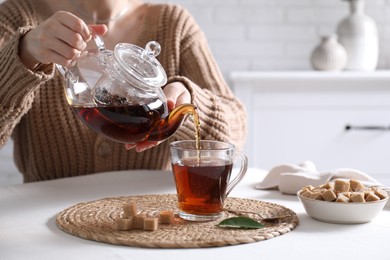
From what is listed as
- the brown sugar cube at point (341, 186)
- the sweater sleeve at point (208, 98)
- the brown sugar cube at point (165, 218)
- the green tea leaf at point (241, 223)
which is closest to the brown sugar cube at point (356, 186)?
the brown sugar cube at point (341, 186)

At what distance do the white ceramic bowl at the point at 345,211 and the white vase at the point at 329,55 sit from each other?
1.83 metres

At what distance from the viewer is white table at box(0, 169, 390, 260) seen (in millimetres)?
968

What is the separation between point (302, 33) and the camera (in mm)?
3205

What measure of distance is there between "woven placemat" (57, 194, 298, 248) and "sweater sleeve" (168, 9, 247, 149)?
294mm

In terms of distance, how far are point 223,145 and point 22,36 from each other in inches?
17.0

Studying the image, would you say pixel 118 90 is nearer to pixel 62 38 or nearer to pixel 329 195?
pixel 62 38

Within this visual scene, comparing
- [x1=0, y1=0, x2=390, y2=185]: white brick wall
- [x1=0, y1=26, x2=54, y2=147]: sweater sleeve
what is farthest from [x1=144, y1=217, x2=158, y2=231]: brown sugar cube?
[x1=0, y1=0, x2=390, y2=185]: white brick wall

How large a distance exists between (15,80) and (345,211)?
0.67 m

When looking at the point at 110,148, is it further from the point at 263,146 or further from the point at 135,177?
the point at 263,146

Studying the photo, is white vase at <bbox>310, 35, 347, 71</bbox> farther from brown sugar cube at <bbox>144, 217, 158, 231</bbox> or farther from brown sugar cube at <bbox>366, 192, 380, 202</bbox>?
brown sugar cube at <bbox>144, 217, 158, 231</bbox>

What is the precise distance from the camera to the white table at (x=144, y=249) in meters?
0.97

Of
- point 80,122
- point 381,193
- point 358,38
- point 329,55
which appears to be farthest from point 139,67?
point 358,38

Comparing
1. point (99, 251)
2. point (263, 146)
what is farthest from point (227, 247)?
point (263, 146)

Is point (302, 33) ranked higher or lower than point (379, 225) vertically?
higher
